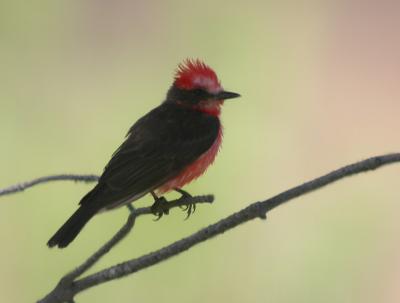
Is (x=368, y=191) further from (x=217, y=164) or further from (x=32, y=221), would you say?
(x=32, y=221)

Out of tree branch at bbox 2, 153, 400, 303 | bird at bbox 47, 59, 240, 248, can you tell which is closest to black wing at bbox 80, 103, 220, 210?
bird at bbox 47, 59, 240, 248

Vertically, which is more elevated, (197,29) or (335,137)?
(197,29)

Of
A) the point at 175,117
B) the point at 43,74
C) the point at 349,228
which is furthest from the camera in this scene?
the point at 43,74

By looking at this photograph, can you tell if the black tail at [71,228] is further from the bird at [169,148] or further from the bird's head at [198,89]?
the bird's head at [198,89]

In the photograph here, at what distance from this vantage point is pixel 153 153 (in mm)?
1708

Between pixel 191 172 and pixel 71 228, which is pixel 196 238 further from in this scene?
pixel 191 172

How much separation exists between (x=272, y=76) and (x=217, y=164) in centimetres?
90

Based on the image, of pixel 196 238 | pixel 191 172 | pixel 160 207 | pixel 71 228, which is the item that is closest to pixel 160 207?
pixel 160 207

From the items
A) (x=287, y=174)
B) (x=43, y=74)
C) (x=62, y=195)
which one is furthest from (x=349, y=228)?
(x=43, y=74)

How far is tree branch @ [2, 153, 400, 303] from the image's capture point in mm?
797

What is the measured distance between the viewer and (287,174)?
10.2 ft

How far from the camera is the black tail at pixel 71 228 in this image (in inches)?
49.4

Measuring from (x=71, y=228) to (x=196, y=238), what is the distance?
0.57 meters

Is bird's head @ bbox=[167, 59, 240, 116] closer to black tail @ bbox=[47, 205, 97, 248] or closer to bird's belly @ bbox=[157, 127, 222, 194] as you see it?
bird's belly @ bbox=[157, 127, 222, 194]
